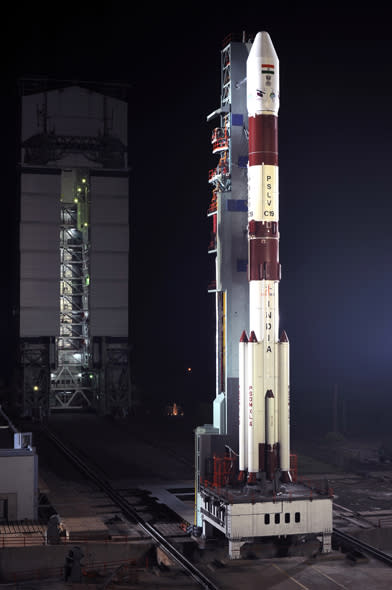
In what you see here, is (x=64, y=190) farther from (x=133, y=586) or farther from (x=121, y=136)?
(x=133, y=586)

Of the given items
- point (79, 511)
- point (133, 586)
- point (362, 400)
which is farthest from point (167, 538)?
point (362, 400)

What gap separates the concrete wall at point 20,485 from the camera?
29109 mm

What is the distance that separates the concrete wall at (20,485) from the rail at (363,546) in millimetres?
10152

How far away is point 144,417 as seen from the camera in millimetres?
62844

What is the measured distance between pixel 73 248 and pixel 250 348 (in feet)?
135

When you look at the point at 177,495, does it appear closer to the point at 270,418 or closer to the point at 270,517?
the point at 270,418

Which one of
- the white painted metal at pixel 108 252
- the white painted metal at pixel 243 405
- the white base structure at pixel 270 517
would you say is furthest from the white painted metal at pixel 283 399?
the white painted metal at pixel 108 252

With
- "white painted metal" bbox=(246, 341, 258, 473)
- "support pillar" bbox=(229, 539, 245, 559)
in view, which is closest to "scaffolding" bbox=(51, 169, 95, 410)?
"white painted metal" bbox=(246, 341, 258, 473)

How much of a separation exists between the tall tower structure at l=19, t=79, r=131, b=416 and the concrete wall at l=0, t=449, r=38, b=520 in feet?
101

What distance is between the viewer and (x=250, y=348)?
25312 mm

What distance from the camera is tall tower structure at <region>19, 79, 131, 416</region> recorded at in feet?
199

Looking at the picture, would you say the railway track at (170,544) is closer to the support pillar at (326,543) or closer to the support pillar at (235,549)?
the support pillar at (235,549)

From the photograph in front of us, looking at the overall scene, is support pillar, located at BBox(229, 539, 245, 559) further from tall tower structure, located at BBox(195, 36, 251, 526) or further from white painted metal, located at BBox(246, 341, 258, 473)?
tall tower structure, located at BBox(195, 36, 251, 526)

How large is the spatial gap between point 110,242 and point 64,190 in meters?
6.56
